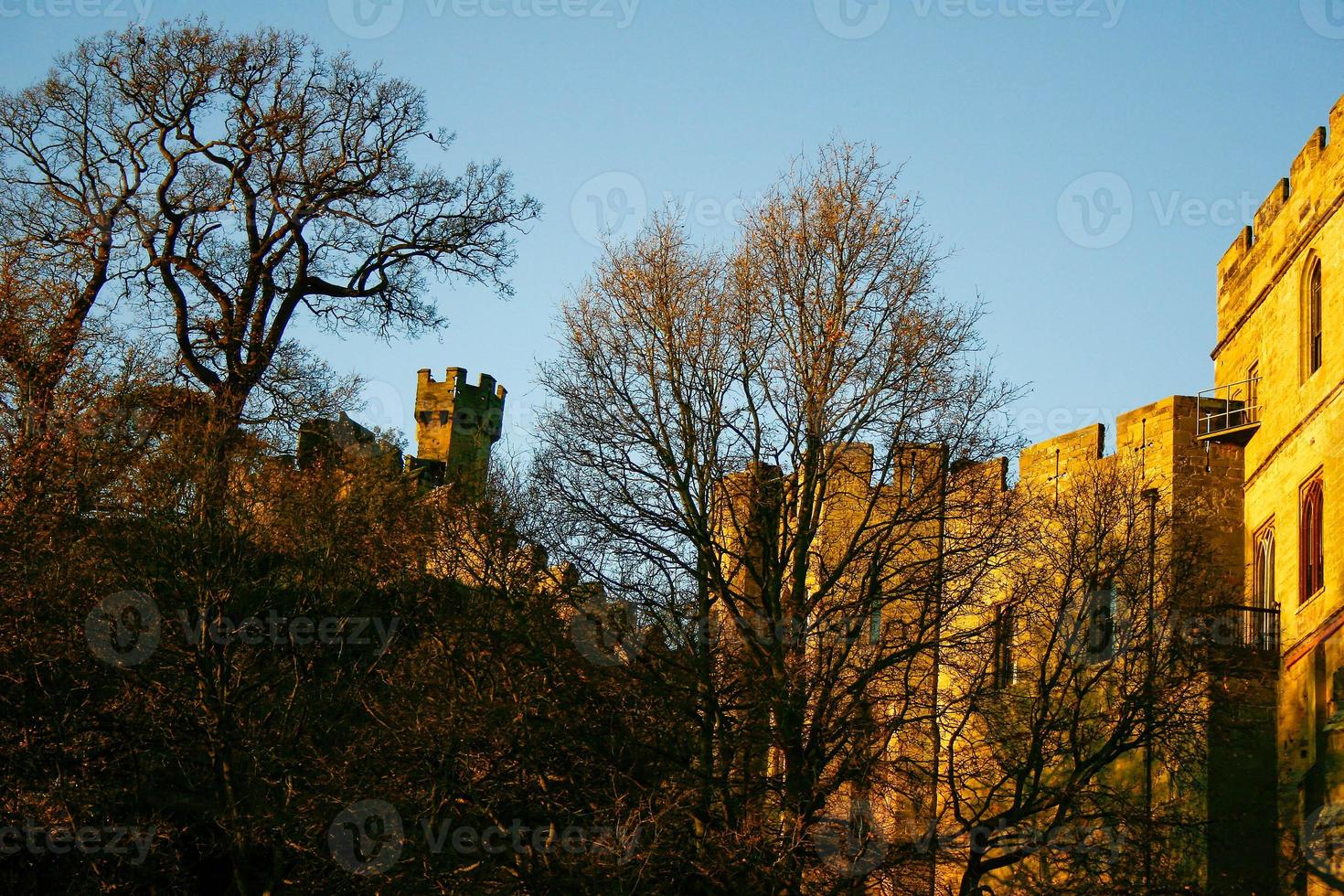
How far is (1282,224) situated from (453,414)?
143 feet

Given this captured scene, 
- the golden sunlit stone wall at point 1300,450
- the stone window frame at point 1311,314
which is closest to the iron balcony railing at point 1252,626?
the golden sunlit stone wall at point 1300,450

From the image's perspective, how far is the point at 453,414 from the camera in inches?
2736

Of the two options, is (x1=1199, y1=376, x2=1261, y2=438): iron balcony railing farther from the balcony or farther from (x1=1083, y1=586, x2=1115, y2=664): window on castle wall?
(x1=1083, y1=586, x2=1115, y2=664): window on castle wall

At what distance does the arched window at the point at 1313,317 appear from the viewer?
28562mm

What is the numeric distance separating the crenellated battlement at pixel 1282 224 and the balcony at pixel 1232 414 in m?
1.50

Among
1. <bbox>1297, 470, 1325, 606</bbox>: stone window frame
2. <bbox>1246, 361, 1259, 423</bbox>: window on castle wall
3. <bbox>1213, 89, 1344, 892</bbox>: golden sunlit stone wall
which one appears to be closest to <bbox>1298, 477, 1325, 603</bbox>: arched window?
<bbox>1297, 470, 1325, 606</bbox>: stone window frame

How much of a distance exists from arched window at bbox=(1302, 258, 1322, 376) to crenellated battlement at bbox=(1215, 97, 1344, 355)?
0.66m

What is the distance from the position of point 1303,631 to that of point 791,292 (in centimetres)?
1006

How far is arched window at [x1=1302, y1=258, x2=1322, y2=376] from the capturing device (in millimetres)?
28562

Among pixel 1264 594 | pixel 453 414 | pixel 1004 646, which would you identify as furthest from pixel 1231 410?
pixel 453 414

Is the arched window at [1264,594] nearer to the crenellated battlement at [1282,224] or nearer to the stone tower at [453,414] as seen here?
the crenellated battlement at [1282,224]

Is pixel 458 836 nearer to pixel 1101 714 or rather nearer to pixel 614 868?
pixel 614 868

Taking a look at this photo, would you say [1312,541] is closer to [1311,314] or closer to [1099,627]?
[1099,627]

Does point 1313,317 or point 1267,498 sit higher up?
point 1313,317
